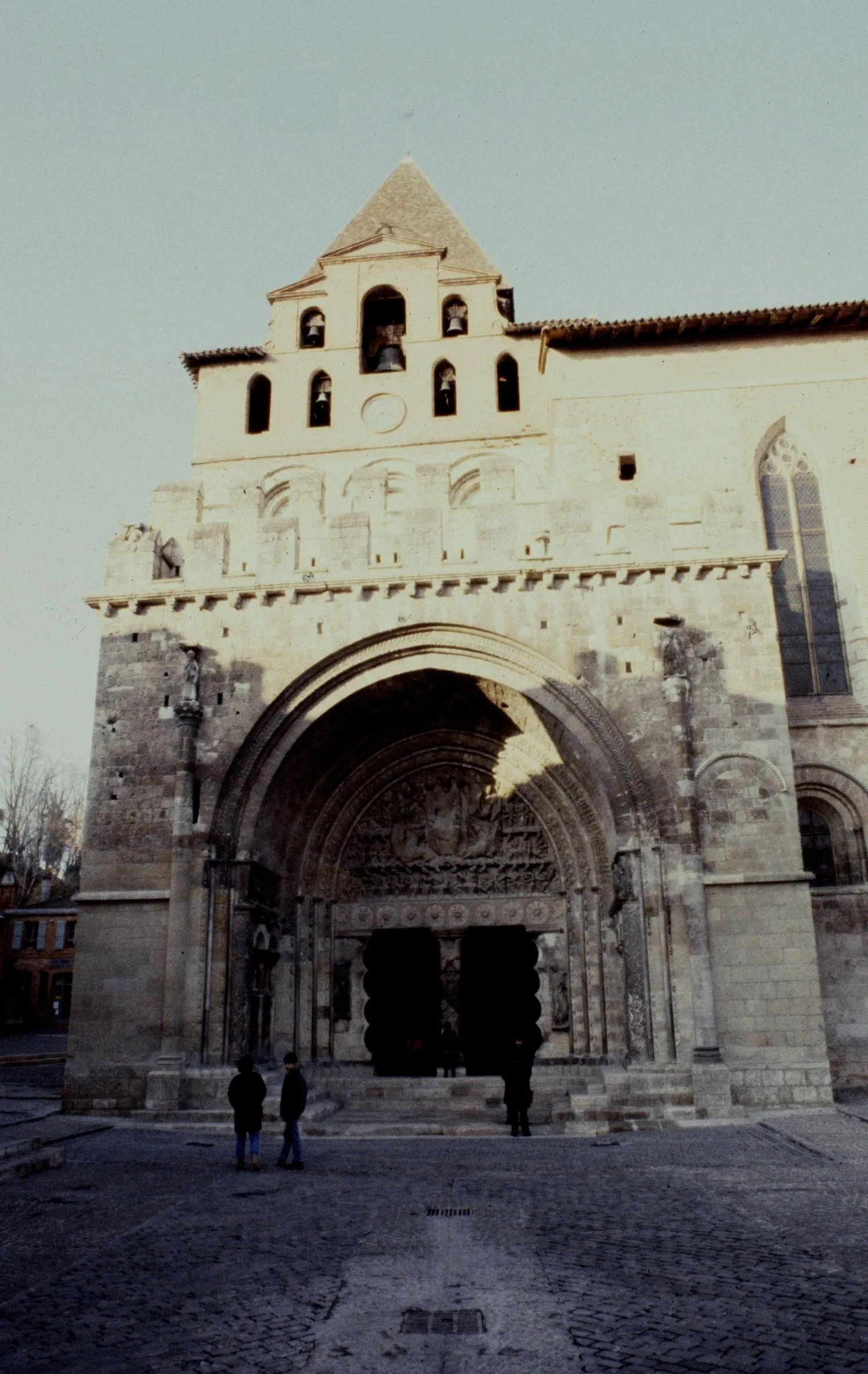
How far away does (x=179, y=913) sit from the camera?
14.1 m

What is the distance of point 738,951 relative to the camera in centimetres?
1338

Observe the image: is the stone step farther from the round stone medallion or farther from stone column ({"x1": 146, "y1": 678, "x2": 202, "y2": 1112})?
the round stone medallion

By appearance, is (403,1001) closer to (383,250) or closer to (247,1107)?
(247,1107)

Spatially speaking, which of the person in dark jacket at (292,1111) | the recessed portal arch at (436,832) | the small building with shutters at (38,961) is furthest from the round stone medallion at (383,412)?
the small building with shutters at (38,961)

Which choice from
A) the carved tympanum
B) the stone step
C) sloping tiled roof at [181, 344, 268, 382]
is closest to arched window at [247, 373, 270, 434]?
sloping tiled roof at [181, 344, 268, 382]

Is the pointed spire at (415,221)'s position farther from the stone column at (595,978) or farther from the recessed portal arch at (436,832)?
the stone column at (595,978)

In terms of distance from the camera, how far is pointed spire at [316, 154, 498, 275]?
23375 millimetres

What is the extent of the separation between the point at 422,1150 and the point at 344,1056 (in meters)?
5.21

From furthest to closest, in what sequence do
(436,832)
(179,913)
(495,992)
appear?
(436,832) < (495,992) < (179,913)

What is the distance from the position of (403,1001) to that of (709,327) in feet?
40.8

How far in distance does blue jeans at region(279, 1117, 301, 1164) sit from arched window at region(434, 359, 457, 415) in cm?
1459

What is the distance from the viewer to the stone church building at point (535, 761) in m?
13.7

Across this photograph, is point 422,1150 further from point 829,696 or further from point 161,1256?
point 829,696

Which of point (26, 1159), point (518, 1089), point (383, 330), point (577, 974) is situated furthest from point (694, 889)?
point (383, 330)
